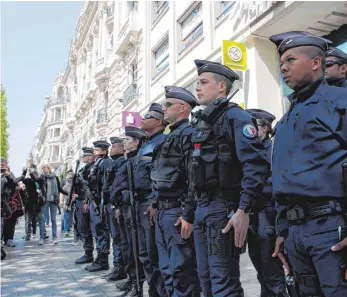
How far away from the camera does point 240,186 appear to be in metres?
2.73

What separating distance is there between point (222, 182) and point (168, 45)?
1324 centimetres

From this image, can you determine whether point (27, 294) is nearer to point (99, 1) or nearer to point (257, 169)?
point (257, 169)

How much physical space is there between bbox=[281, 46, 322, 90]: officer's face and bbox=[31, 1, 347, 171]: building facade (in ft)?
21.9

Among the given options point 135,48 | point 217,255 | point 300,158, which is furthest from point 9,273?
point 135,48

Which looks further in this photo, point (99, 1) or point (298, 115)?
point (99, 1)

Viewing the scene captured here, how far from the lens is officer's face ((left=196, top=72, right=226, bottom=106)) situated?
3.01 meters

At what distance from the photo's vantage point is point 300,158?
192 centimetres

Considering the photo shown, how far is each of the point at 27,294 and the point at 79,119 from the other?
3061cm

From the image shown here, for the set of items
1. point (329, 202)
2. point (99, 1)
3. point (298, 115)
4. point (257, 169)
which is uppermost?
point (99, 1)

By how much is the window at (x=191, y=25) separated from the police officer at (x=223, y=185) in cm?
1032

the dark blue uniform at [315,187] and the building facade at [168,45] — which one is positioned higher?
the building facade at [168,45]

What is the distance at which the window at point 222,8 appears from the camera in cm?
1085

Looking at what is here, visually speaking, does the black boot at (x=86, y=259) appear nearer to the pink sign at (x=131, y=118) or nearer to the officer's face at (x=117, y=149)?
the officer's face at (x=117, y=149)

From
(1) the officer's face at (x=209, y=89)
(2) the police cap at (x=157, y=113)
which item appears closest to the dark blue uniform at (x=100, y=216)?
(2) the police cap at (x=157, y=113)
